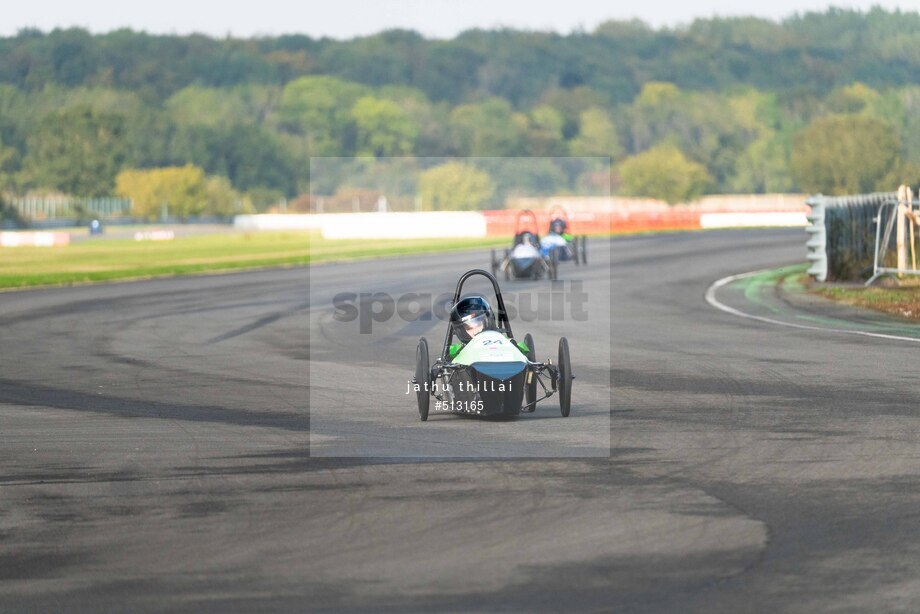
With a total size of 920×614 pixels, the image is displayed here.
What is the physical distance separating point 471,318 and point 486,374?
0.92 meters

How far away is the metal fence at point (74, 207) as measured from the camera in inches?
3529

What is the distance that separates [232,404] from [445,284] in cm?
1694

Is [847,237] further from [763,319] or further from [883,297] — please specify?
[763,319]

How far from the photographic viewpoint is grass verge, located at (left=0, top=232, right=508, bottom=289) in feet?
114

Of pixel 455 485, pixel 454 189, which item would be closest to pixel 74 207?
pixel 454 189

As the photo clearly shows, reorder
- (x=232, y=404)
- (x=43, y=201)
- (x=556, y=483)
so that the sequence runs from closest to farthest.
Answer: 1. (x=556, y=483)
2. (x=232, y=404)
3. (x=43, y=201)

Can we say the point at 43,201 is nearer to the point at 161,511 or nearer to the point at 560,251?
the point at 560,251

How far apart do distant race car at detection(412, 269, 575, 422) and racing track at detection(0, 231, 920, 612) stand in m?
0.17

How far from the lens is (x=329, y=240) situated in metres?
58.1

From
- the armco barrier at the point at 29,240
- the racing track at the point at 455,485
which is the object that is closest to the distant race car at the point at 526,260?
the racing track at the point at 455,485

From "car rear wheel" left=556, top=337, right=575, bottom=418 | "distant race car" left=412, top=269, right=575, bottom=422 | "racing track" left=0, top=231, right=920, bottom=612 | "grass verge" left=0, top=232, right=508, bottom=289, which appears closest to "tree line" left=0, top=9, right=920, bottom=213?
"grass verge" left=0, top=232, right=508, bottom=289

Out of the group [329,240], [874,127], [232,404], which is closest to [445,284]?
[232,404]

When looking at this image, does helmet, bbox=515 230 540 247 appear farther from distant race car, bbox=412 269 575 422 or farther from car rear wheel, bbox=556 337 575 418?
car rear wheel, bbox=556 337 575 418

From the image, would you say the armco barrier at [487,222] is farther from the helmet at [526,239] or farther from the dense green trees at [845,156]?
the dense green trees at [845,156]
